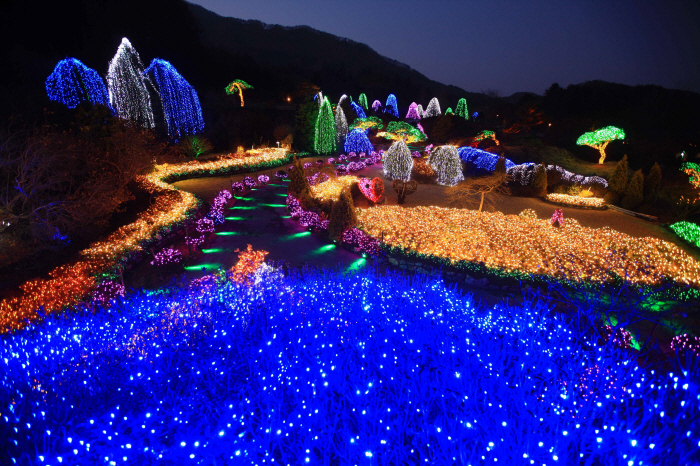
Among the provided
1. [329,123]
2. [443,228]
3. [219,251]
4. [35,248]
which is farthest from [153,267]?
[329,123]

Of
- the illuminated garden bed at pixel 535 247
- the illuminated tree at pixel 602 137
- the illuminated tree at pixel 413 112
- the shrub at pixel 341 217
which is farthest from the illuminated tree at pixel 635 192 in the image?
the illuminated tree at pixel 413 112

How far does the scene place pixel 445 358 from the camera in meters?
4.75

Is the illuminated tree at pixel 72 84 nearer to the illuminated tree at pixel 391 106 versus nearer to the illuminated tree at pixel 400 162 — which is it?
the illuminated tree at pixel 400 162

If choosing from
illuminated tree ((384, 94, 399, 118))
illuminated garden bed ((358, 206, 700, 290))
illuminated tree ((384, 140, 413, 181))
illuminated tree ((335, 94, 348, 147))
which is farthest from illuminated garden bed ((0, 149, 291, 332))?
illuminated tree ((384, 94, 399, 118))

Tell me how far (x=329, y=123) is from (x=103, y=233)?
18.3m

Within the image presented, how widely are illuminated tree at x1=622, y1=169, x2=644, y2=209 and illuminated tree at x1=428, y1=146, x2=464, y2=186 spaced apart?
7112 millimetres

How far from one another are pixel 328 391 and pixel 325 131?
2412 centimetres

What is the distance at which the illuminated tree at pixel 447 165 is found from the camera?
53.9ft

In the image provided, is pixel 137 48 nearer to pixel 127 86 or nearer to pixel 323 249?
pixel 127 86

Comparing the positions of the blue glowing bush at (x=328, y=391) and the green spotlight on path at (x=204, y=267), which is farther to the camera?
the green spotlight on path at (x=204, y=267)

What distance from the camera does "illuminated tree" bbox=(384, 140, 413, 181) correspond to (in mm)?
15516

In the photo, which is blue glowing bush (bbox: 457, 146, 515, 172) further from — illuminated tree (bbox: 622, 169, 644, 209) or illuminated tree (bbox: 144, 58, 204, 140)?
illuminated tree (bbox: 144, 58, 204, 140)

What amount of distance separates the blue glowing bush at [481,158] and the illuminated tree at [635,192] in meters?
5.68

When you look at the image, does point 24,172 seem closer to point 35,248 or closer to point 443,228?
point 35,248
